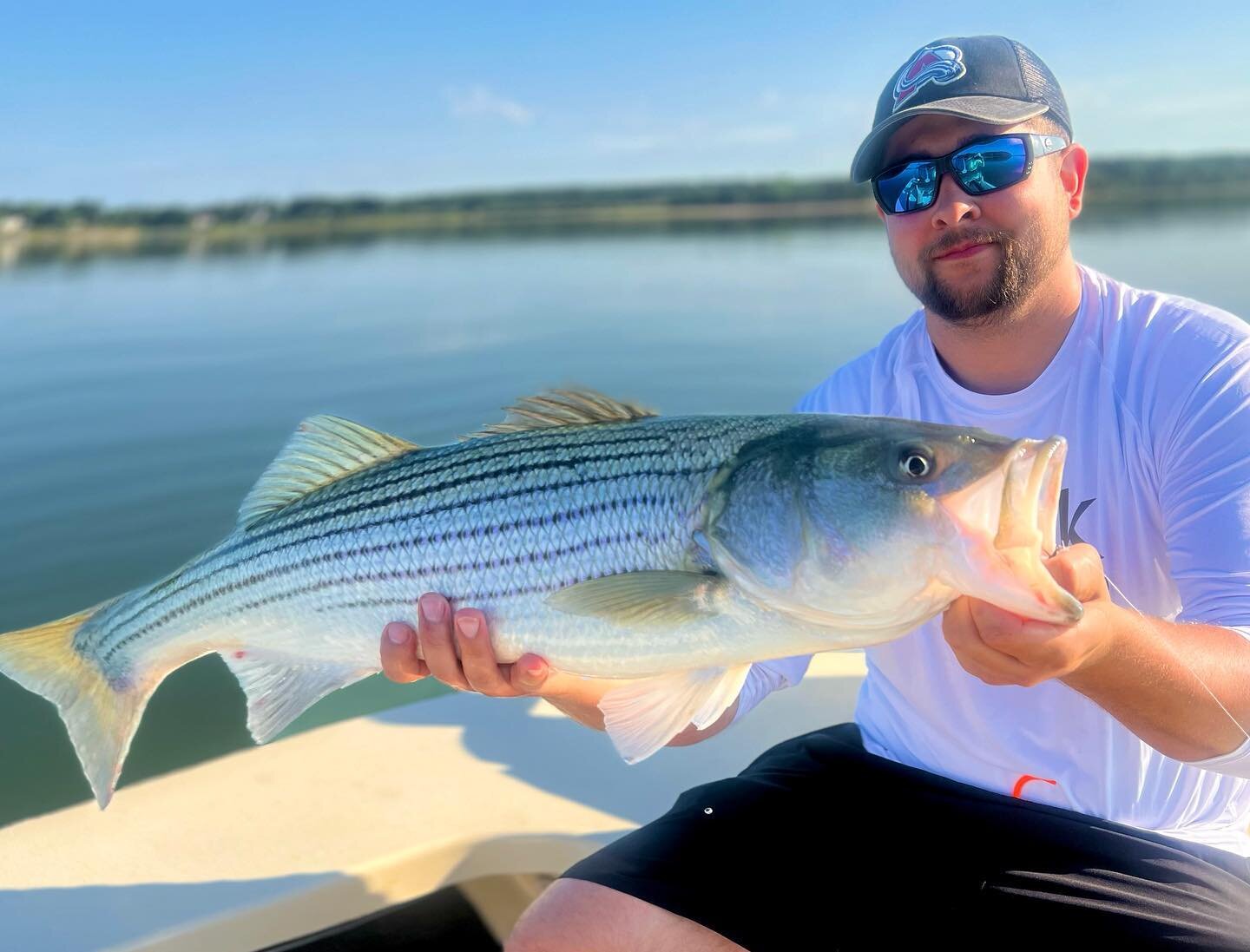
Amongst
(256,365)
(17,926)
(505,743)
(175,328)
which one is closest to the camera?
(17,926)

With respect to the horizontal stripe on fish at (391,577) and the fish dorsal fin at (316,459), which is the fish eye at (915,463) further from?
the fish dorsal fin at (316,459)

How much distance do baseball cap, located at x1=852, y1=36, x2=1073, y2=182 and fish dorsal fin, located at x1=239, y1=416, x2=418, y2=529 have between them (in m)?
1.87

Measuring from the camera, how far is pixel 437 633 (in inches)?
108

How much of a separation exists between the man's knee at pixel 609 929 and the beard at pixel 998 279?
1.94m

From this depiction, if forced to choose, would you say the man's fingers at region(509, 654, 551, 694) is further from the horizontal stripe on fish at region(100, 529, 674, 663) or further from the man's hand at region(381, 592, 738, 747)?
the horizontal stripe on fish at region(100, 529, 674, 663)

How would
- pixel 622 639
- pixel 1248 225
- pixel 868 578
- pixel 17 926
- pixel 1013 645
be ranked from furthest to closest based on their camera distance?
1. pixel 1248 225
2. pixel 17 926
3. pixel 622 639
4. pixel 868 578
5. pixel 1013 645

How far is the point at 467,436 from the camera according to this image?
305 centimetres

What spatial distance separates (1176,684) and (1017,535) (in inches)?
22.4

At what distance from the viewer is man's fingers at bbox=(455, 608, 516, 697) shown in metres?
2.71

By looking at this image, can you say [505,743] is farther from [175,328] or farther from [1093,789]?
[175,328]

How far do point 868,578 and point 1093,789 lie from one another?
40.2 inches

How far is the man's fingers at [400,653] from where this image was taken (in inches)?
111

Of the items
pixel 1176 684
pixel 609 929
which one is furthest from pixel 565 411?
pixel 1176 684

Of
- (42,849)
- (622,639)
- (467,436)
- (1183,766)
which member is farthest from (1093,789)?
(42,849)
